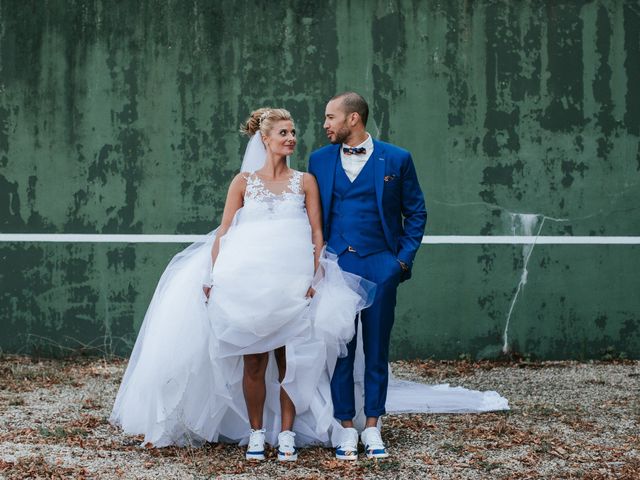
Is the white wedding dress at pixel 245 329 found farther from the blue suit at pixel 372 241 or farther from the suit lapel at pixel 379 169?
the suit lapel at pixel 379 169

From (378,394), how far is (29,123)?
5076mm

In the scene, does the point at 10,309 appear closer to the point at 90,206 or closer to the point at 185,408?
the point at 90,206

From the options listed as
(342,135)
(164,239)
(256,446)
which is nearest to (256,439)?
(256,446)

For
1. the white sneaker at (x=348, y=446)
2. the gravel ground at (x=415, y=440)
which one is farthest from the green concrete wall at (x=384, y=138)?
the white sneaker at (x=348, y=446)

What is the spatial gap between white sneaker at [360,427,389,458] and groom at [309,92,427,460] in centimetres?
1

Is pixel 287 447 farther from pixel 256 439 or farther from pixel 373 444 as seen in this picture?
pixel 373 444

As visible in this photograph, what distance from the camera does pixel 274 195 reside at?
17.7ft

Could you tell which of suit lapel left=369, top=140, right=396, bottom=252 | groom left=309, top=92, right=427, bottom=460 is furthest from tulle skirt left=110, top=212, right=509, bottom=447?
suit lapel left=369, top=140, right=396, bottom=252

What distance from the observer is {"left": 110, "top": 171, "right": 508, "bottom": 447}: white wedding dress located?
201 inches

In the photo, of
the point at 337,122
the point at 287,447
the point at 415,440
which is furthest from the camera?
the point at 415,440

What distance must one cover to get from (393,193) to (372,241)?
12.4 inches

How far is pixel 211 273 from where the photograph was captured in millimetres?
5316

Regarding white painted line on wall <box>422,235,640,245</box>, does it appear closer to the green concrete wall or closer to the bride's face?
the green concrete wall

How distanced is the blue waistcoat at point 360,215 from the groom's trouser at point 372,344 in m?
0.06
